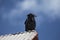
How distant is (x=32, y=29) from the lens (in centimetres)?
1625

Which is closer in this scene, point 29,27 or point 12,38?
point 12,38

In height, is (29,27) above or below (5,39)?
above

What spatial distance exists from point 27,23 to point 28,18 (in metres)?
0.47

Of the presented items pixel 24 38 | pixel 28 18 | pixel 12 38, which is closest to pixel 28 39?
pixel 24 38

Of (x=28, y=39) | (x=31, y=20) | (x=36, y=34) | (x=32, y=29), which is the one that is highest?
(x=31, y=20)

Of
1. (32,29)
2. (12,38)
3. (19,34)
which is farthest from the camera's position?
(32,29)

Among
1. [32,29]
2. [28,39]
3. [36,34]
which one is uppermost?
[32,29]

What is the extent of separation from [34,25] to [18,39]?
13.6ft

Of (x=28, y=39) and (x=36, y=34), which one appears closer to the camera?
(x=28, y=39)

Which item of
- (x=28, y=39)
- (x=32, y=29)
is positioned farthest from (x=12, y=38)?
(x=32, y=29)

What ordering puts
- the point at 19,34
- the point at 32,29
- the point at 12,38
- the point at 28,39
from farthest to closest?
the point at 32,29 → the point at 19,34 → the point at 12,38 → the point at 28,39

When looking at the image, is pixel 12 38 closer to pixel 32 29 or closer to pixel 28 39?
pixel 28 39

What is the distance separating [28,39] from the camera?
1279 centimetres

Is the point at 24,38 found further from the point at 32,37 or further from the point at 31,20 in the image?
the point at 31,20
